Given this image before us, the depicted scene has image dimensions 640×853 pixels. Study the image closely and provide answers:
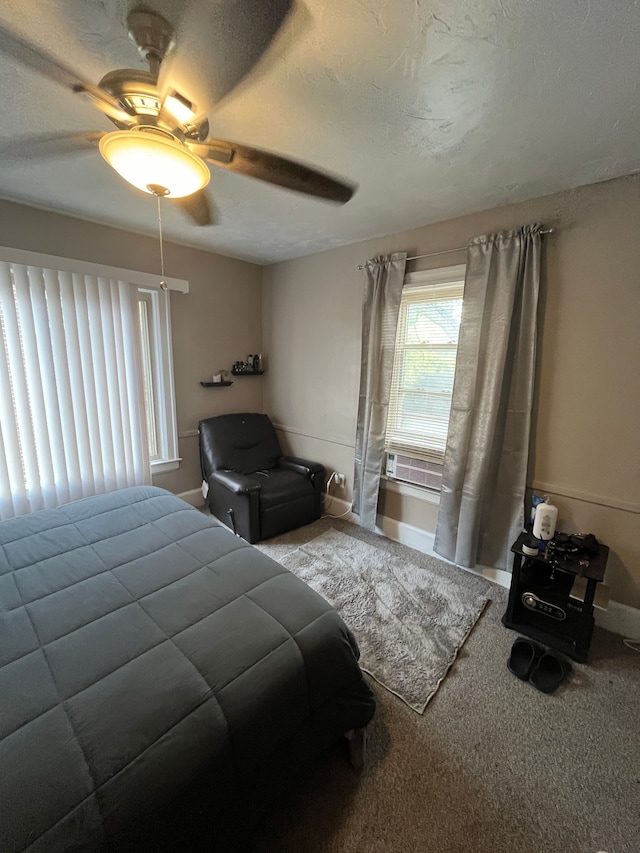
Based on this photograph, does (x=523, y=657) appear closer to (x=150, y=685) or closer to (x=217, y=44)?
(x=150, y=685)

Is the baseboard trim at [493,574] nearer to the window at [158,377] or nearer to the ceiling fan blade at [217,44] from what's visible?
the window at [158,377]

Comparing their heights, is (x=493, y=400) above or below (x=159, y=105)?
below

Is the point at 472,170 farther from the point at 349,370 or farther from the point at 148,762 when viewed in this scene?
the point at 148,762

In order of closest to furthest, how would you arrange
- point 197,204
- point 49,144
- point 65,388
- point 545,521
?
point 49,144, point 197,204, point 545,521, point 65,388

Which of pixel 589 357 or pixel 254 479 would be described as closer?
pixel 589 357

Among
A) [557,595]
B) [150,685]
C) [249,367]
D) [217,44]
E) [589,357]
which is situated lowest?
[557,595]

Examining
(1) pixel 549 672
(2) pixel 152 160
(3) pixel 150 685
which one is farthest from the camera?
(1) pixel 549 672

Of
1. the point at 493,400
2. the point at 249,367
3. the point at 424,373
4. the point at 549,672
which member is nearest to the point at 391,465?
the point at 424,373

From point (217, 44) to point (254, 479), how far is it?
Answer: 264 cm

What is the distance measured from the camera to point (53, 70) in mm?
1172

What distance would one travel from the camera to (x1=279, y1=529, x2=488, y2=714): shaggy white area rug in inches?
66.9

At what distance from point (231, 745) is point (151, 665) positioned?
1.03 ft

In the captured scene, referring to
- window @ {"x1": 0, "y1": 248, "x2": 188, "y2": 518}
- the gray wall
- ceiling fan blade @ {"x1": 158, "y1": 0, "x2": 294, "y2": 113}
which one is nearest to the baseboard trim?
the gray wall

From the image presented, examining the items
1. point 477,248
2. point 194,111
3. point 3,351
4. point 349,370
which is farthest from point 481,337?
point 3,351
